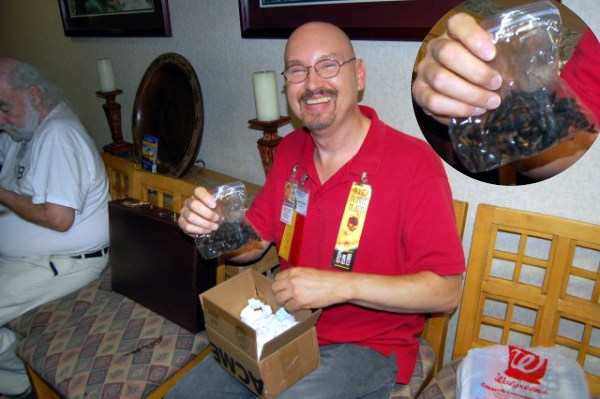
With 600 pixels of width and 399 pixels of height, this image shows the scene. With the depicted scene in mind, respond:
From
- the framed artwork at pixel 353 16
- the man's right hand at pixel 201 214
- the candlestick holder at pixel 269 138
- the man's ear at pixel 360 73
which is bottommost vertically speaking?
the man's right hand at pixel 201 214

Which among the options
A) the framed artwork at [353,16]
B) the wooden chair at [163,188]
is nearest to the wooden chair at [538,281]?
the framed artwork at [353,16]

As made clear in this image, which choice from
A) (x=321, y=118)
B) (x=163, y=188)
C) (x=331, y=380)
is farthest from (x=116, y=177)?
(x=331, y=380)

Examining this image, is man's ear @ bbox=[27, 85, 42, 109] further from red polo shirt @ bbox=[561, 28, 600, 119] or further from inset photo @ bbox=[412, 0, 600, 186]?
red polo shirt @ bbox=[561, 28, 600, 119]

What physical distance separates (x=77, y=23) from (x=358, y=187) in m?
2.29

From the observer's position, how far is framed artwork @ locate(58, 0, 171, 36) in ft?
6.86

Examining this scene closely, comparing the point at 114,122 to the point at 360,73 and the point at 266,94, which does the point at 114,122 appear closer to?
the point at 266,94

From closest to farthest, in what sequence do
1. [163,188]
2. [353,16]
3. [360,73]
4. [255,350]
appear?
[255,350] → [360,73] → [353,16] → [163,188]

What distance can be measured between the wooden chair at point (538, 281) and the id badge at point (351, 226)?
35 centimetres

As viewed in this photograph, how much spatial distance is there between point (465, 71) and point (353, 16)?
848 mm

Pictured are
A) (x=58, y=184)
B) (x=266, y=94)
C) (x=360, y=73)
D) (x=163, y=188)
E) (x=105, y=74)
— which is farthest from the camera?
(x=105, y=74)

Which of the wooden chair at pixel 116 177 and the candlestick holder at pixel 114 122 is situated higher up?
the candlestick holder at pixel 114 122

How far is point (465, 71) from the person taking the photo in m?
0.67

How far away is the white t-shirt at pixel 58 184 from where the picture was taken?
1664mm

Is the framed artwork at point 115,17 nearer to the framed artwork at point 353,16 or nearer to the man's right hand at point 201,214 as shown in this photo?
the framed artwork at point 353,16
